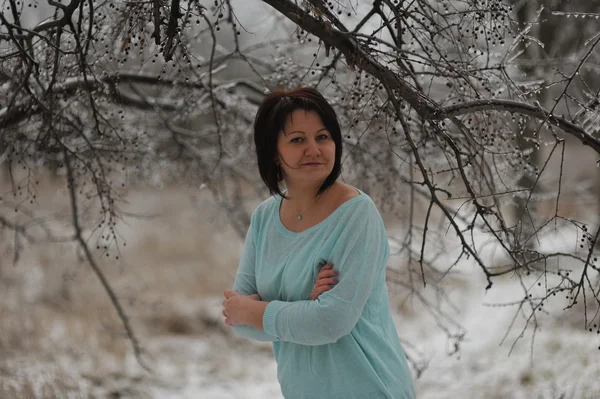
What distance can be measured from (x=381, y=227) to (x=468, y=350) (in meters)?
4.13

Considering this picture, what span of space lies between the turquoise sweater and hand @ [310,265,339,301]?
17 millimetres

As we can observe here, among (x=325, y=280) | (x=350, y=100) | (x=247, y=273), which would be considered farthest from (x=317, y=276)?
(x=350, y=100)

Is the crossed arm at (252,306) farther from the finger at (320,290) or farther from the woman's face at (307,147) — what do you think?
the woman's face at (307,147)

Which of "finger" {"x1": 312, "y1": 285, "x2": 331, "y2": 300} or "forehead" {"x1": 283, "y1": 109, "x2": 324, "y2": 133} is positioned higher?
"forehead" {"x1": 283, "y1": 109, "x2": 324, "y2": 133}

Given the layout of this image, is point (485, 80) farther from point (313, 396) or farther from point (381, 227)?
point (313, 396)

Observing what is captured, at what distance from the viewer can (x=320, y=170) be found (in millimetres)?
1769

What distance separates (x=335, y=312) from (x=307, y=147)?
0.43 m

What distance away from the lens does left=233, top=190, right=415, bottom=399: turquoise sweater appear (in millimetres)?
1637

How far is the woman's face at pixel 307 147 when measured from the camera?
1766 mm

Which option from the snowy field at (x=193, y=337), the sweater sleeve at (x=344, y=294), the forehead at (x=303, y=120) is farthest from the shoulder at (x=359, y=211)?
the snowy field at (x=193, y=337)

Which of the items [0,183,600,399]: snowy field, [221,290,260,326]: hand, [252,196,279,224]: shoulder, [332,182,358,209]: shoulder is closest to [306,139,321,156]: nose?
[332,182,358,209]: shoulder

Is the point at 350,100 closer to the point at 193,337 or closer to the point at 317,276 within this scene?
the point at 317,276

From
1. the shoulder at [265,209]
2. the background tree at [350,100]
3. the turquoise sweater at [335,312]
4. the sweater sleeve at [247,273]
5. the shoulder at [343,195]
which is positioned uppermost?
the background tree at [350,100]

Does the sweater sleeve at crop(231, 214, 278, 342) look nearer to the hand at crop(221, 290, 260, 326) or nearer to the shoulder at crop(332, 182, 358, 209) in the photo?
the hand at crop(221, 290, 260, 326)
